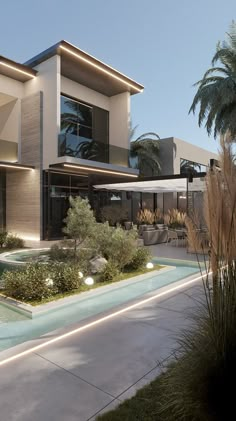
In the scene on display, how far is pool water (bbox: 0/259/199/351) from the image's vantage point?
4094mm

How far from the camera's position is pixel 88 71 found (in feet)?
48.8

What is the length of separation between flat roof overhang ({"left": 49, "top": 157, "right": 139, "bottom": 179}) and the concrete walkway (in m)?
10.1

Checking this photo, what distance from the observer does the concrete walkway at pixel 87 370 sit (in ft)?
7.60

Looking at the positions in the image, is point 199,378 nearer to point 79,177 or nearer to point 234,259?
point 234,259

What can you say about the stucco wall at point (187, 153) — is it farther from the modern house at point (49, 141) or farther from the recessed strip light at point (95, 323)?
the recessed strip light at point (95, 323)

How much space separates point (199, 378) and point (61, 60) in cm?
1493

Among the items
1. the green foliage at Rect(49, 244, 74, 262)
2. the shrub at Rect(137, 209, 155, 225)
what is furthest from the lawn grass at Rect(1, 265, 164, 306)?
the shrub at Rect(137, 209, 155, 225)

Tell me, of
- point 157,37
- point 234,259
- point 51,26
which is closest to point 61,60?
point 51,26

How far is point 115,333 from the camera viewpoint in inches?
148

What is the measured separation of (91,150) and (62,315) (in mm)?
11394

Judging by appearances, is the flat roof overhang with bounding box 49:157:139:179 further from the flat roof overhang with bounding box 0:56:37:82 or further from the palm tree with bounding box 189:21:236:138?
the palm tree with bounding box 189:21:236:138

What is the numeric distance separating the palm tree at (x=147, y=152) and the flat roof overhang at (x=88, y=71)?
15.8 feet

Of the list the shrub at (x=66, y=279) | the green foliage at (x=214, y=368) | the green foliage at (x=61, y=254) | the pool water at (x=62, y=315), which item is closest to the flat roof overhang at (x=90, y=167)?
the green foliage at (x=61, y=254)

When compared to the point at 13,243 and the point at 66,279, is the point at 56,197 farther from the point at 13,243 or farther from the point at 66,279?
the point at 66,279
